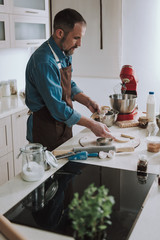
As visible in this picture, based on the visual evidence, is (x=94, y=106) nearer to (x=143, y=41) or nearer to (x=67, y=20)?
(x=67, y=20)

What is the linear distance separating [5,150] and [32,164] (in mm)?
1540

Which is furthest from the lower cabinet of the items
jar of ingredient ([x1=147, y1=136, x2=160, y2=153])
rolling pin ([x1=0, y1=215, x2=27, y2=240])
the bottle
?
rolling pin ([x1=0, y1=215, x2=27, y2=240])

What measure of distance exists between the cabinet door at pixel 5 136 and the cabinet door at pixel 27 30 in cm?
84

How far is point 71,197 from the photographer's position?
1.31 metres

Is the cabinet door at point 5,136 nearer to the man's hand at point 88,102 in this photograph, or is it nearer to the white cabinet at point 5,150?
the white cabinet at point 5,150

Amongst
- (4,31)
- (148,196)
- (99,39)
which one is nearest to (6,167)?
(4,31)

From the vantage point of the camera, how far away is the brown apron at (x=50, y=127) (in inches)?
85.0

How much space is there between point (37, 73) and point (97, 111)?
0.64 meters

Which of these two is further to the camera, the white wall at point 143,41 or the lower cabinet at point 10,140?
the white wall at point 143,41

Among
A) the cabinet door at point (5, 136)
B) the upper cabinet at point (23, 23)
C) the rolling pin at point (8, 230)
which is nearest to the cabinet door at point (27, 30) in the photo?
the upper cabinet at point (23, 23)

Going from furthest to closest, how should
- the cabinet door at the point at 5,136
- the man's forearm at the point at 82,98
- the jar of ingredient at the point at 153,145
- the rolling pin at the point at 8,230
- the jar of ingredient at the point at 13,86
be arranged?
the jar of ingredient at the point at 13,86, the cabinet door at the point at 5,136, the man's forearm at the point at 82,98, the jar of ingredient at the point at 153,145, the rolling pin at the point at 8,230

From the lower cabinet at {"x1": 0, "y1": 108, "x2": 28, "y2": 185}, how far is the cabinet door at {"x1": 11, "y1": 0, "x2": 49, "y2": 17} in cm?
103

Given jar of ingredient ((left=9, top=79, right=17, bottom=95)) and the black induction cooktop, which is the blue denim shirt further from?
jar of ingredient ((left=9, top=79, right=17, bottom=95))

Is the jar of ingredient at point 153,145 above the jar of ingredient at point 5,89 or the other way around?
the other way around
